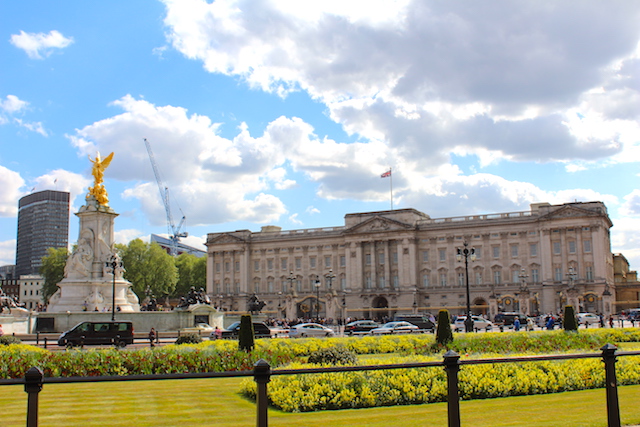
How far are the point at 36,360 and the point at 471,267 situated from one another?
299ft

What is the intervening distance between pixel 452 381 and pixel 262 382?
2254 mm

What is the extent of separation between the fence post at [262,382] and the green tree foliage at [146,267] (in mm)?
104097

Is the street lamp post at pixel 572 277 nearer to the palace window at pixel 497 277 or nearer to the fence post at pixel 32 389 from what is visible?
the palace window at pixel 497 277

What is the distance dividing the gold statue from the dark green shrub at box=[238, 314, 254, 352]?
31.4 meters

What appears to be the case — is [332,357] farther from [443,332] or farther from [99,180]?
[99,180]

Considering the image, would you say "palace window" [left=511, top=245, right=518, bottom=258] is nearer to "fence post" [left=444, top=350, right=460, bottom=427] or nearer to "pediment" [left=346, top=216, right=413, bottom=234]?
"pediment" [left=346, top=216, right=413, bottom=234]

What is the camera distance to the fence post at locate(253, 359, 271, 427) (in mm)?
6805

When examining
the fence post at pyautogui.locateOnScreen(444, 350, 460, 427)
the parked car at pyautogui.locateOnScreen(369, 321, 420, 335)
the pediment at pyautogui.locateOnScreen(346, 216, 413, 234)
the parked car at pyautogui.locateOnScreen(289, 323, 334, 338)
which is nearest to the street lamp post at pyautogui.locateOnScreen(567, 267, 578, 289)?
the pediment at pyautogui.locateOnScreen(346, 216, 413, 234)

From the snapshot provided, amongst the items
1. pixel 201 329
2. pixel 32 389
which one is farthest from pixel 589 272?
pixel 32 389

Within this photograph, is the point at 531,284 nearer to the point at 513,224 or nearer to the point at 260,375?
the point at 513,224

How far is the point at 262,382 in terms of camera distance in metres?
6.88

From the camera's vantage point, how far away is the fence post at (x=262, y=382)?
680 cm

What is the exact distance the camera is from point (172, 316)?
44.5 m

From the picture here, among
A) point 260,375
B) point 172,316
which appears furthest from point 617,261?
point 260,375
